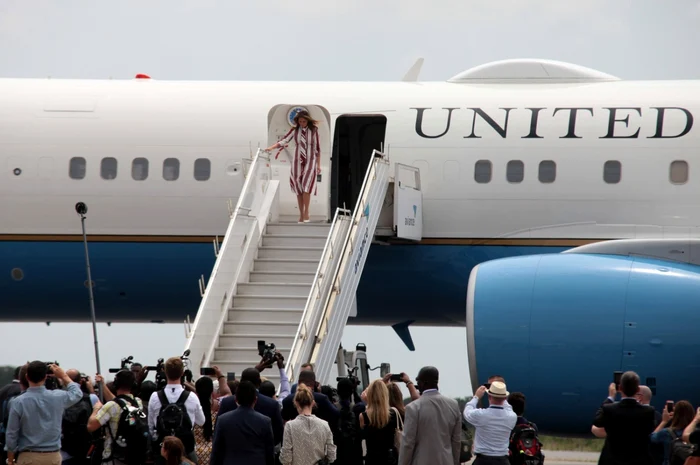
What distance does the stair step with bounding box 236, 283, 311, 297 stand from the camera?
1458cm

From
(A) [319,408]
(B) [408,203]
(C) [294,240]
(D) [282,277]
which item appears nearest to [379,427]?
(A) [319,408]

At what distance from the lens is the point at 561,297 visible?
1347 centimetres

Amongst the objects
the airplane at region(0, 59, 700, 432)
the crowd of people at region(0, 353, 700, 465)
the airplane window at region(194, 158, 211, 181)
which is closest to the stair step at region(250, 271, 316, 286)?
the airplane at region(0, 59, 700, 432)

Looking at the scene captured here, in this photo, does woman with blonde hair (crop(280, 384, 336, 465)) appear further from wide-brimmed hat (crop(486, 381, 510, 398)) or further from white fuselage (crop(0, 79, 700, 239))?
white fuselage (crop(0, 79, 700, 239))

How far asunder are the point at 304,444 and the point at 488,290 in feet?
18.7

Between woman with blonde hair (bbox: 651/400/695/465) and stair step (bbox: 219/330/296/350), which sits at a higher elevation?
stair step (bbox: 219/330/296/350)

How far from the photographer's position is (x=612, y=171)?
52.0 feet

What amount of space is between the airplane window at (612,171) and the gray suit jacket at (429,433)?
7.75 meters

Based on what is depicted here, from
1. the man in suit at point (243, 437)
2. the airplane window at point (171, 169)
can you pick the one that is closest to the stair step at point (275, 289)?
the airplane window at point (171, 169)

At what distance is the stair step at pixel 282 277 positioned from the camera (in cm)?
1473

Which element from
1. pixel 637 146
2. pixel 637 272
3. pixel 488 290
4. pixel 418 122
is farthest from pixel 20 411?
pixel 637 146

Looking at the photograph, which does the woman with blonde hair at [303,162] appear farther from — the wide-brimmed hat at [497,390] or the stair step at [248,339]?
the wide-brimmed hat at [497,390]

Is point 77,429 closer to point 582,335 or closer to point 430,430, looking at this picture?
point 430,430

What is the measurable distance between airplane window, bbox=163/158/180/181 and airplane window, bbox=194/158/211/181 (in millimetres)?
259
